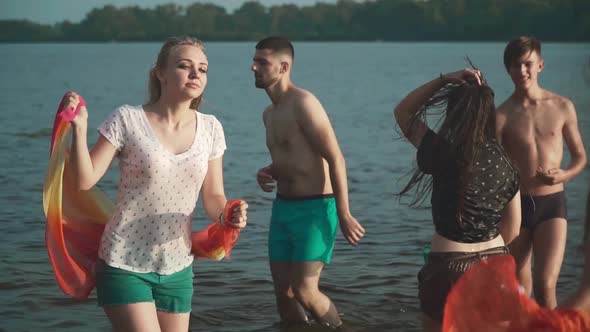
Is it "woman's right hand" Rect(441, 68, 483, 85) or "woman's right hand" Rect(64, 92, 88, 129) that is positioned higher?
"woman's right hand" Rect(441, 68, 483, 85)

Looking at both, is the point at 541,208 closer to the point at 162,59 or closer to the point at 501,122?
the point at 501,122

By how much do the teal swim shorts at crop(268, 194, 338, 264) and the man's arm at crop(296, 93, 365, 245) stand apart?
21 centimetres

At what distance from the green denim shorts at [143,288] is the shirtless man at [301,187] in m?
1.67

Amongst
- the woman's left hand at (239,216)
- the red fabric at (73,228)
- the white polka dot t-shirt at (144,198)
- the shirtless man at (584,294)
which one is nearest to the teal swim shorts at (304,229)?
the red fabric at (73,228)

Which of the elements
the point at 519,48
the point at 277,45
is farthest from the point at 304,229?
the point at 519,48

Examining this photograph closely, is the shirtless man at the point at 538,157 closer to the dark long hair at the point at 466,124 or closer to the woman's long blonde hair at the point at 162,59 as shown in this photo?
the dark long hair at the point at 466,124

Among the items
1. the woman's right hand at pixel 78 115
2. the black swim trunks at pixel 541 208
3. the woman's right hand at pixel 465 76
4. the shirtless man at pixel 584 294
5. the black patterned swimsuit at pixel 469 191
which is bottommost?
the black swim trunks at pixel 541 208

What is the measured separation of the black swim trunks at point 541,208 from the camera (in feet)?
22.2

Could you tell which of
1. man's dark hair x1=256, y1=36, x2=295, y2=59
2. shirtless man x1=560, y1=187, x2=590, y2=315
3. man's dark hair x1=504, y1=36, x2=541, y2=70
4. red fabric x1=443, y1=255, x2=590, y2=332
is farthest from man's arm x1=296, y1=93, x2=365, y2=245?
shirtless man x1=560, y1=187, x2=590, y2=315

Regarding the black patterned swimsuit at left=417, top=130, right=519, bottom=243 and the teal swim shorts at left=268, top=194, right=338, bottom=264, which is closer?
the black patterned swimsuit at left=417, top=130, right=519, bottom=243

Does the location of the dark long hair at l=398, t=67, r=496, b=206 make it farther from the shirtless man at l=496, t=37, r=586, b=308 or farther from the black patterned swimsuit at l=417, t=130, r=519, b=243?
the shirtless man at l=496, t=37, r=586, b=308

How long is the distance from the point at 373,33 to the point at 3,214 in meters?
125

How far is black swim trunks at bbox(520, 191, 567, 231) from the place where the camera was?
22.2 ft

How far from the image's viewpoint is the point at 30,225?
1264cm
